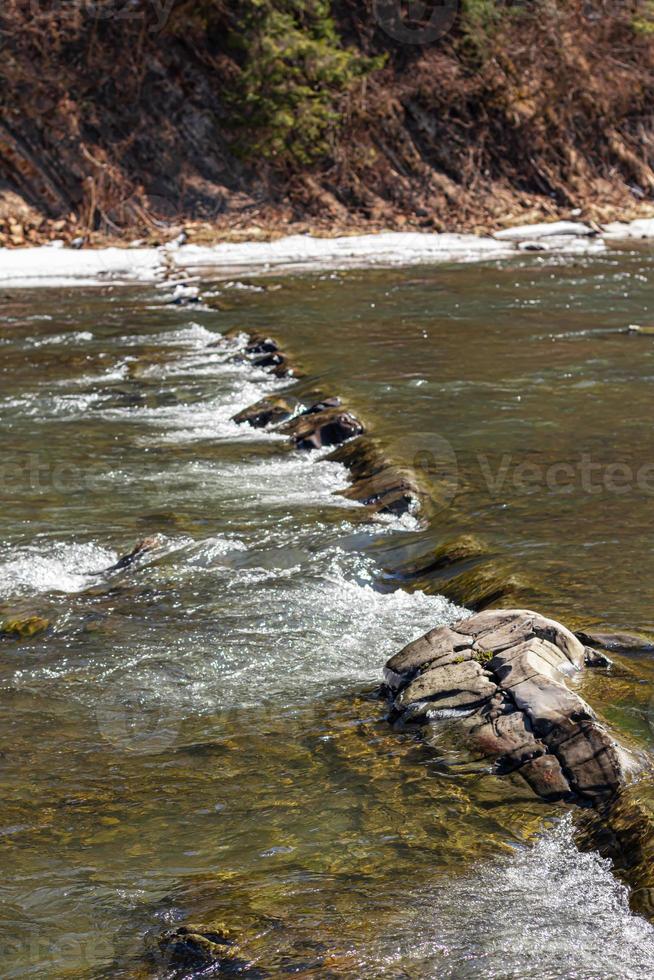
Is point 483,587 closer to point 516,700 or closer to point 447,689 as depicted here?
point 447,689

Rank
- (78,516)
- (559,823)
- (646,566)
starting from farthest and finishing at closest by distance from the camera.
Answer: (78,516), (646,566), (559,823)

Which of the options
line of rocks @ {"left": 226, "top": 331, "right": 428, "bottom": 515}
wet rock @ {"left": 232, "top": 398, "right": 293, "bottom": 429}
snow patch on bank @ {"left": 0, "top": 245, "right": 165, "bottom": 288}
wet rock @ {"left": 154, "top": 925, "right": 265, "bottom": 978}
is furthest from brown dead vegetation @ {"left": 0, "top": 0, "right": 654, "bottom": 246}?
wet rock @ {"left": 154, "top": 925, "right": 265, "bottom": 978}

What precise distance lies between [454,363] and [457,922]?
428 inches

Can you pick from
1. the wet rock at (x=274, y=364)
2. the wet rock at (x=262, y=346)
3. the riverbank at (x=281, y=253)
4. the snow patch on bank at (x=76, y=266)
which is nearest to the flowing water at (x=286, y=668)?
the wet rock at (x=274, y=364)

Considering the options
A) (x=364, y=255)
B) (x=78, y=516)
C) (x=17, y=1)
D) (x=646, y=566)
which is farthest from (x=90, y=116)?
(x=646, y=566)

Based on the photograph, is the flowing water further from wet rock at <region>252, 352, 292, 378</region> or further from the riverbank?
the riverbank

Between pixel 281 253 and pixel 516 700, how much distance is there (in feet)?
79.9

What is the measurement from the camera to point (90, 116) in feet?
102

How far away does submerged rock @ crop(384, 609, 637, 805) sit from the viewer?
4816 millimetres

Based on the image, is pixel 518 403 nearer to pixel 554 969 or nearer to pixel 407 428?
pixel 407 428

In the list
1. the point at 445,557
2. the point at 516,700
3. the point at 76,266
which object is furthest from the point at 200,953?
the point at 76,266

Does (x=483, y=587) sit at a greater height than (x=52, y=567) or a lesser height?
lesser

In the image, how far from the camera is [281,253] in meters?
28.6

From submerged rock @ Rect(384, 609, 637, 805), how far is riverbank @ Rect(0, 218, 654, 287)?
67.6 feet
